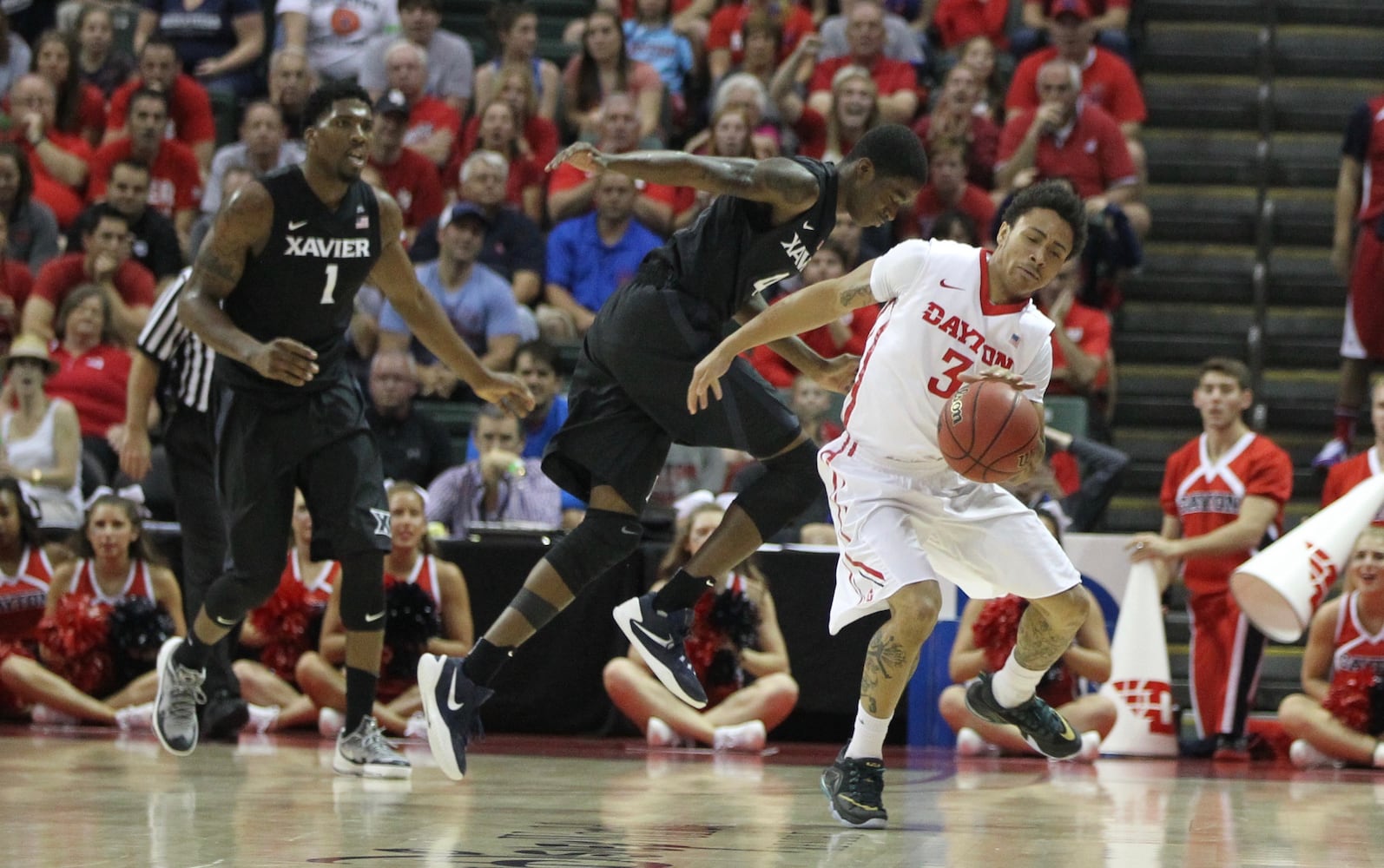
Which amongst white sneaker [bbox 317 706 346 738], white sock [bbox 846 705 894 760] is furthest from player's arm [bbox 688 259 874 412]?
white sneaker [bbox 317 706 346 738]

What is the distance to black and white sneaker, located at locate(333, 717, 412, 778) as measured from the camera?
6.65 metres

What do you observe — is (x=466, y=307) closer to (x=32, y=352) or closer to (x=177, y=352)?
(x=32, y=352)

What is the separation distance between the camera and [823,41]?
505 inches

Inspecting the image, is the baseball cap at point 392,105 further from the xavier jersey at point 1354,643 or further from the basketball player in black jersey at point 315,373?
the xavier jersey at point 1354,643

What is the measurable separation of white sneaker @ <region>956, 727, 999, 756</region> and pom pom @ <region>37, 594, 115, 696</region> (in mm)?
4128

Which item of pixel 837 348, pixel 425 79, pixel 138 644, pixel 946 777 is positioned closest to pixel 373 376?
pixel 138 644

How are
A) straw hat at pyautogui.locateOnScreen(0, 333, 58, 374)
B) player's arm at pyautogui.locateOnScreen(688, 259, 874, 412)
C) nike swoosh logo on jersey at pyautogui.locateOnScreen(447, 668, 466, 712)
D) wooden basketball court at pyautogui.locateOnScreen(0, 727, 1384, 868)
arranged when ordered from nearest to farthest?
wooden basketball court at pyautogui.locateOnScreen(0, 727, 1384, 868) → player's arm at pyautogui.locateOnScreen(688, 259, 874, 412) → nike swoosh logo on jersey at pyautogui.locateOnScreen(447, 668, 466, 712) → straw hat at pyautogui.locateOnScreen(0, 333, 58, 374)

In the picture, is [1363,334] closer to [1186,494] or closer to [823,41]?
[1186,494]

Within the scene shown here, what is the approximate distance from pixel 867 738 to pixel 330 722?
4.12m

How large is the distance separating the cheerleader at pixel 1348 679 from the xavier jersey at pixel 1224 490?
505 millimetres

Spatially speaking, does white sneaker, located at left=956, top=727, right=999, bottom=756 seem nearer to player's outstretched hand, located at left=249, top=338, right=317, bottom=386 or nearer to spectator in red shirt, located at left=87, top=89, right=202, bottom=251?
player's outstretched hand, located at left=249, top=338, right=317, bottom=386

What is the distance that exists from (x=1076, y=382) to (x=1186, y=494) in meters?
1.53

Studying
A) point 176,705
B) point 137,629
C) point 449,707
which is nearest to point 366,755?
point 449,707

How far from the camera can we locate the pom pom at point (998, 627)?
8.41 metres
